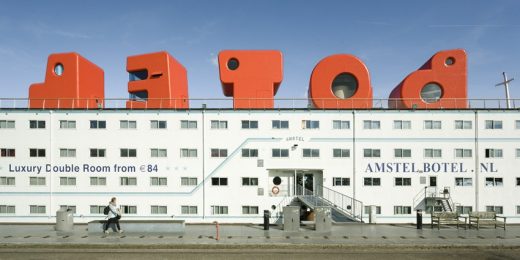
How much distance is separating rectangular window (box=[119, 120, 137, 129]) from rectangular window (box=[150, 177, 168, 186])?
424 centimetres

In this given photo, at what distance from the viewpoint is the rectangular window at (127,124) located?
90.8 feet

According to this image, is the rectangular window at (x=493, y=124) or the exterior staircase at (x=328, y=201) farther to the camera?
the rectangular window at (x=493, y=124)

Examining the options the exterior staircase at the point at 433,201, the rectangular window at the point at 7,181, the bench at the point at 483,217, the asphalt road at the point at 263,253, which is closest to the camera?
the asphalt road at the point at 263,253

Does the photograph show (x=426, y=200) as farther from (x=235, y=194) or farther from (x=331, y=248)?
(x=235, y=194)

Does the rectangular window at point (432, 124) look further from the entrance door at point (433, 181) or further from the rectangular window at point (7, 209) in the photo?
the rectangular window at point (7, 209)

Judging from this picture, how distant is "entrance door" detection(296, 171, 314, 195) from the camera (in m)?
28.2

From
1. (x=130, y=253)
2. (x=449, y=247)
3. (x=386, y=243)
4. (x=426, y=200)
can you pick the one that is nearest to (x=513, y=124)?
(x=426, y=200)

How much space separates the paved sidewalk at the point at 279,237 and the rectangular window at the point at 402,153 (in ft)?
18.8

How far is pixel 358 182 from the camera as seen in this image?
2733 cm

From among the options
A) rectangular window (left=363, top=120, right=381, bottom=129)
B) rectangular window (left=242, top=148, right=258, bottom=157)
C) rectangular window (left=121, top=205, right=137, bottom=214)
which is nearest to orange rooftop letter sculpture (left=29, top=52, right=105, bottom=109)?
rectangular window (left=121, top=205, right=137, bottom=214)

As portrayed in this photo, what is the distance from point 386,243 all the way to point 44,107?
2623cm

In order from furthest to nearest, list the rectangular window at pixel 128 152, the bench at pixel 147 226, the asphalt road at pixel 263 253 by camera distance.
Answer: the rectangular window at pixel 128 152, the bench at pixel 147 226, the asphalt road at pixel 263 253

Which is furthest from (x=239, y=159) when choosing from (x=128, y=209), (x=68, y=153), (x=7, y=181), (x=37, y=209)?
(x=7, y=181)

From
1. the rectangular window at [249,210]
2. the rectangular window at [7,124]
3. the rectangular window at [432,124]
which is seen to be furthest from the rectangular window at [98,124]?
the rectangular window at [432,124]
